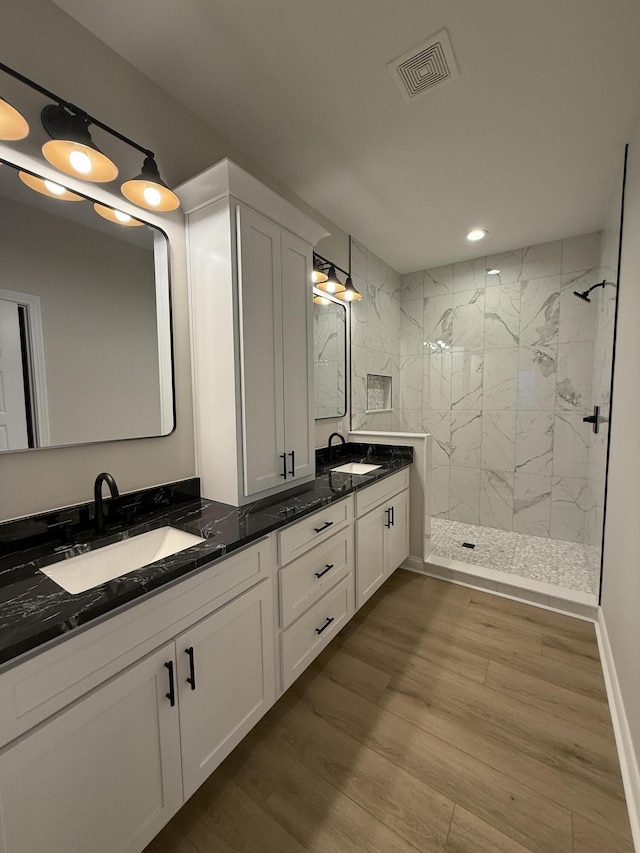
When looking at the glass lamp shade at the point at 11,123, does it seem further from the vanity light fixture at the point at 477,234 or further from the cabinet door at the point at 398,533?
the vanity light fixture at the point at 477,234

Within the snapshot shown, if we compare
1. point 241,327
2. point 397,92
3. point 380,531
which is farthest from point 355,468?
point 397,92

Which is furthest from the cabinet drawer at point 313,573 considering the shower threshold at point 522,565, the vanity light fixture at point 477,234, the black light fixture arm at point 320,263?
the vanity light fixture at point 477,234

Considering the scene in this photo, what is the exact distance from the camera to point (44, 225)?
1.16 metres

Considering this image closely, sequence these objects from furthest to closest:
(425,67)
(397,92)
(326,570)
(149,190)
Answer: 1. (326,570)
2. (397,92)
3. (425,67)
4. (149,190)

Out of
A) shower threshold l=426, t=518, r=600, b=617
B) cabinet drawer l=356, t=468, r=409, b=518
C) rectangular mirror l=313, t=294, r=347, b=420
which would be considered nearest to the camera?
cabinet drawer l=356, t=468, r=409, b=518

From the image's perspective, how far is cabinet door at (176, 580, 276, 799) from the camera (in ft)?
3.37

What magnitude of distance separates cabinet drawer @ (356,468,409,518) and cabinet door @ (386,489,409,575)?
0.24 ft

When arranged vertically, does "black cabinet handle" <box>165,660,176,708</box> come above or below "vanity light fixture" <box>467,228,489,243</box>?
below

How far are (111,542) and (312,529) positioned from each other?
0.79 meters

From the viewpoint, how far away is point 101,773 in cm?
82

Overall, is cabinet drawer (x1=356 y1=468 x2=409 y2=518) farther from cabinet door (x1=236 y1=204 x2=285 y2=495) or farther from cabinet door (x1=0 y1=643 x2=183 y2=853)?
cabinet door (x1=0 y1=643 x2=183 y2=853)

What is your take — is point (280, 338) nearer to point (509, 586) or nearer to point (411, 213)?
point (411, 213)

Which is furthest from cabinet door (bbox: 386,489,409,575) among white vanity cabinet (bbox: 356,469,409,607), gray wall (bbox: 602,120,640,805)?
gray wall (bbox: 602,120,640,805)

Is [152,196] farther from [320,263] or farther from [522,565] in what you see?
[522,565]
